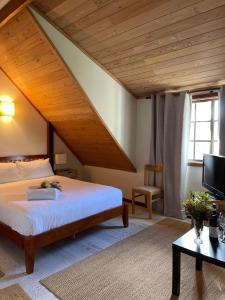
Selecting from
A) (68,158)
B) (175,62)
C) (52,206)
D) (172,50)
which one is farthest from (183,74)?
(68,158)

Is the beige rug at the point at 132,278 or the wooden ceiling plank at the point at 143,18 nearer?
the beige rug at the point at 132,278

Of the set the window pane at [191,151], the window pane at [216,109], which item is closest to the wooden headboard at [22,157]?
the window pane at [191,151]

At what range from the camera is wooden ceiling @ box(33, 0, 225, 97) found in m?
2.28

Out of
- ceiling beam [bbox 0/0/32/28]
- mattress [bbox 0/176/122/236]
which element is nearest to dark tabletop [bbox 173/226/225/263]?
mattress [bbox 0/176/122/236]

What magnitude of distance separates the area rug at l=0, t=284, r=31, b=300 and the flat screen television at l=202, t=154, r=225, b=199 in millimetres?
2231

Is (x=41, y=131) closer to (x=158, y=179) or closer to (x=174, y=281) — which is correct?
(x=158, y=179)

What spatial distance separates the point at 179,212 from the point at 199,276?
5.14 feet

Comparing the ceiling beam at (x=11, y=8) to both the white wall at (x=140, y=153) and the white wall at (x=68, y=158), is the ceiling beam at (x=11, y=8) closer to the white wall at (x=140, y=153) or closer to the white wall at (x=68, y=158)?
the white wall at (x=140, y=153)

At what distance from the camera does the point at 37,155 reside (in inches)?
180

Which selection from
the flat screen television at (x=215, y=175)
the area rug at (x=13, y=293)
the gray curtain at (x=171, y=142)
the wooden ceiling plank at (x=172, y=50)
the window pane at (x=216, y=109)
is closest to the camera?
the area rug at (x=13, y=293)

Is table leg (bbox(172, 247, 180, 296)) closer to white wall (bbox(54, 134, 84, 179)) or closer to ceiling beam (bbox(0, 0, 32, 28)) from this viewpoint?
ceiling beam (bbox(0, 0, 32, 28))

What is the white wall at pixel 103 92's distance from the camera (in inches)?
116

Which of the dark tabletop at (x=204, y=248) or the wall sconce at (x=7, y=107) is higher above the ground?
the wall sconce at (x=7, y=107)

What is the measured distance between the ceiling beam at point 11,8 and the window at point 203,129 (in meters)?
2.63
